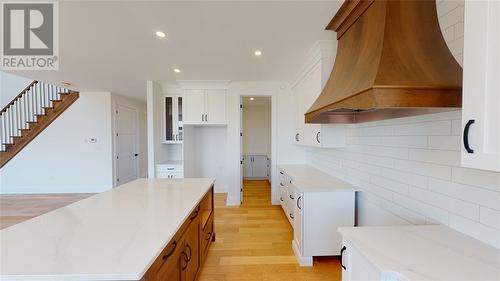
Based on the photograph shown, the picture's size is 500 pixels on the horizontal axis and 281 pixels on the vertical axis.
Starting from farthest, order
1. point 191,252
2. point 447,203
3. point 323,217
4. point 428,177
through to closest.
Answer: point 323,217 → point 191,252 → point 428,177 → point 447,203

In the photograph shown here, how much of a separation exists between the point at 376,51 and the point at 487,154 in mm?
792

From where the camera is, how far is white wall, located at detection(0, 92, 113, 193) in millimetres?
5148

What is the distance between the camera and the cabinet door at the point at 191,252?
157 cm

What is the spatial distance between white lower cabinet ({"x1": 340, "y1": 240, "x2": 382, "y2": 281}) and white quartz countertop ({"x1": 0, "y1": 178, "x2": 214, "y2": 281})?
1.03m

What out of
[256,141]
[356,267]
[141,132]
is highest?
[141,132]

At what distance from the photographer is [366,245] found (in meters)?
1.13

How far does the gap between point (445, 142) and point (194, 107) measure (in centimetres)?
377

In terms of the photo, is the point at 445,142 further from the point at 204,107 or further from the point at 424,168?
the point at 204,107

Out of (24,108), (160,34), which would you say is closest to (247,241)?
(160,34)

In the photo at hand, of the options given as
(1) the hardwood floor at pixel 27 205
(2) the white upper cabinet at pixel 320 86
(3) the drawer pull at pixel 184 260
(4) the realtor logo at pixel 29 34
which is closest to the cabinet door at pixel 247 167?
(2) the white upper cabinet at pixel 320 86

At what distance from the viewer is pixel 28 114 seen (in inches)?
204

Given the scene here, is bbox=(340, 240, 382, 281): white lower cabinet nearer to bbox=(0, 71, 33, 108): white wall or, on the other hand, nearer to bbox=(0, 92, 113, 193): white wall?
bbox=(0, 92, 113, 193): white wall

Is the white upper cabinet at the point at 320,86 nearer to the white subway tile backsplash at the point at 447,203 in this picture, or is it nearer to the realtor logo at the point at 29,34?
the white subway tile backsplash at the point at 447,203

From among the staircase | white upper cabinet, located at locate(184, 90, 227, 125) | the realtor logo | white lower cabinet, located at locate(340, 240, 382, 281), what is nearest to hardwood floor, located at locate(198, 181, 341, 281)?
white lower cabinet, located at locate(340, 240, 382, 281)
